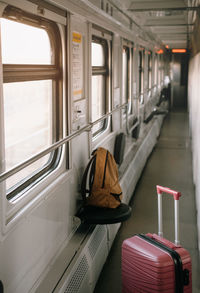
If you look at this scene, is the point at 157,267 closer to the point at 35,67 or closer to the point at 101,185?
the point at 101,185

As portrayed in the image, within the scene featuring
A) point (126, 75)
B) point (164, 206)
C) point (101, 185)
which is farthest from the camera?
point (126, 75)

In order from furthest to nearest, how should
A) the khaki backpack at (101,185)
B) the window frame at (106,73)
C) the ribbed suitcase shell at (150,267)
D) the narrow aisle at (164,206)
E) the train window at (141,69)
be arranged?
the train window at (141,69) → the window frame at (106,73) → the narrow aisle at (164,206) → the khaki backpack at (101,185) → the ribbed suitcase shell at (150,267)

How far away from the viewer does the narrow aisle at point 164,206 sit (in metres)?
3.85

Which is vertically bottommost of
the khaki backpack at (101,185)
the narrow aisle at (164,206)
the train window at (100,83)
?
the narrow aisle at (164,206)

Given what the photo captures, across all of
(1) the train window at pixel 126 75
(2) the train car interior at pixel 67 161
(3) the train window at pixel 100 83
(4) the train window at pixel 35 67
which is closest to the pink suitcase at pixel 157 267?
(2) the train car interior at pixel 67 161

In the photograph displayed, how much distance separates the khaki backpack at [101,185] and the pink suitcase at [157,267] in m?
0.68

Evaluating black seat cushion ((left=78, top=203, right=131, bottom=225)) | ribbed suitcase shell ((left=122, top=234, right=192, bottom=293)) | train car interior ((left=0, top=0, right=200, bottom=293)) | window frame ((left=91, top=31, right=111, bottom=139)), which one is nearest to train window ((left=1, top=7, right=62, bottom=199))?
train car interior ((left=0, top=0, right=200, bottom=293))

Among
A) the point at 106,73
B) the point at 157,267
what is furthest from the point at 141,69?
the point at 157,267

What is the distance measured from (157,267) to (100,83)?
2826 millimetres

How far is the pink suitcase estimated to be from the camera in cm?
289

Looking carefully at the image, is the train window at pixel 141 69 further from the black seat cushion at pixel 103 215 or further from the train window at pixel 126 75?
the black seat cushion at pixel 103 215

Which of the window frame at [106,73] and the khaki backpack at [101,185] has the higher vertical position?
the window frame at [106,73]

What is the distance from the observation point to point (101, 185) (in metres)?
3.76

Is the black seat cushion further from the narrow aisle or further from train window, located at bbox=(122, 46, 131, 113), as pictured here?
train window, located at bbox=(122, 46, 131, 113)
